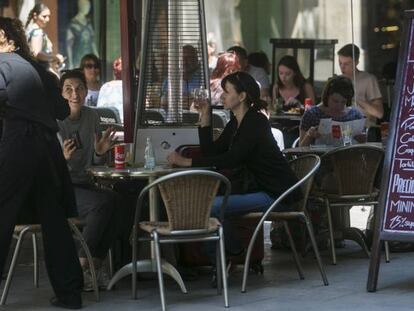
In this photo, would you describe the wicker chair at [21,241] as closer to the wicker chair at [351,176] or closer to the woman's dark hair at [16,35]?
the woman's dark hair at [16,35]

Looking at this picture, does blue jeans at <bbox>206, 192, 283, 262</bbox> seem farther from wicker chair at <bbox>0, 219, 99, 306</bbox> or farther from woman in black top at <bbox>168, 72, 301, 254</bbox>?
wicker chair at <bbox>0, 219, 99, 306</bbox>

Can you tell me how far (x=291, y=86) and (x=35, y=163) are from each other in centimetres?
589

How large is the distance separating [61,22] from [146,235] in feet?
25.7

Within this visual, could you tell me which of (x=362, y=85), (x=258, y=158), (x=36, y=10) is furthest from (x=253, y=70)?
(x=258, y=158)

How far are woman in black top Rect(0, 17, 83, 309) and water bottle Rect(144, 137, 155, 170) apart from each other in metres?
0.66

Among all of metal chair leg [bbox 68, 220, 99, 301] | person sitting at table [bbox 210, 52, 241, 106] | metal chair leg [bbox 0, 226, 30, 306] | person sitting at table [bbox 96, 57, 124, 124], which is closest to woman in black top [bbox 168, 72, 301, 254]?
metal chair leg [bbox 68, 220, 99, 301]

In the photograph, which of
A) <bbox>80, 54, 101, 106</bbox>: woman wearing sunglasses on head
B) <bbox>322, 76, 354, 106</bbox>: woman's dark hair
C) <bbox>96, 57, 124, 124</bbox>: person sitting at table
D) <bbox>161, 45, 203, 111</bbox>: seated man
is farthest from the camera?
<bbox>80, 54, 101, 106</bbox>: woman wearing sunglasses on head

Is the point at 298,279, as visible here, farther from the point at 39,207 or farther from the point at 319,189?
the point at 39,207

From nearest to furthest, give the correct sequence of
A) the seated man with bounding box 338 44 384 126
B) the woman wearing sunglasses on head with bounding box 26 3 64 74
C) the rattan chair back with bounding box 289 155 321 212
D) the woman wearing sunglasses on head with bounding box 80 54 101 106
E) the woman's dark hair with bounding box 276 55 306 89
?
the rattan chair back with bounding box 289 155 321 212, the seated man with bounding box 338 44 384 126, the woman's dark hair with bounding box 276 55 306 89, the woman wearing sunglasses on head with bounding box 80 54 101 106, the woman wearing sunglasses on head with bounding box 26 3 64 74

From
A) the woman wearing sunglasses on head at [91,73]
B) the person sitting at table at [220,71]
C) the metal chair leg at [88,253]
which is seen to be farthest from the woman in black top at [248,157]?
the woman wearing sunglasses on head at [91,73]

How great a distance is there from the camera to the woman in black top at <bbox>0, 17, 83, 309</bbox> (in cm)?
701

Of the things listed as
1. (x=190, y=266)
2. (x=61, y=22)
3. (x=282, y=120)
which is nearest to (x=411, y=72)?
(x=190, y=266)

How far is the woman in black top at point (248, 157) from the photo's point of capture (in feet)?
25.5

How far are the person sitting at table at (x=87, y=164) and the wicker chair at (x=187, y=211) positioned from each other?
535mm
